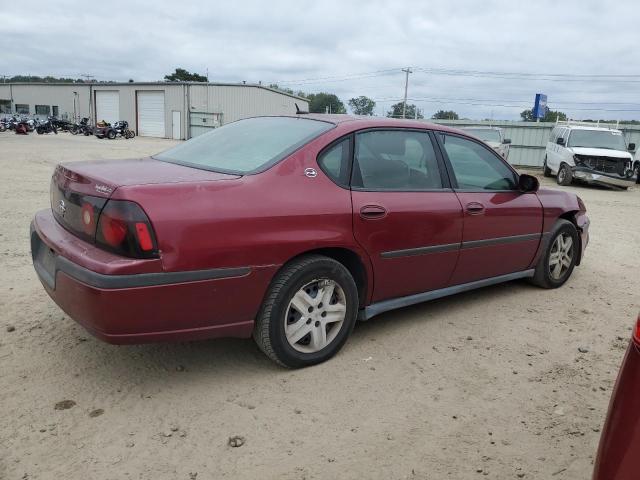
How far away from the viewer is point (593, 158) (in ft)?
51.5

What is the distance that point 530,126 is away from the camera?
24672 mm

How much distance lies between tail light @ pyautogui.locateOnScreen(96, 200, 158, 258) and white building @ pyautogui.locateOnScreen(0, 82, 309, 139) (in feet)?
112

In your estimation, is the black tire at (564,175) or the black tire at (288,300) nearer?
the black tire at (288,300)

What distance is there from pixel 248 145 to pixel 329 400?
1684mm

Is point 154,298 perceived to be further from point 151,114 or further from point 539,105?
→ point 151,114

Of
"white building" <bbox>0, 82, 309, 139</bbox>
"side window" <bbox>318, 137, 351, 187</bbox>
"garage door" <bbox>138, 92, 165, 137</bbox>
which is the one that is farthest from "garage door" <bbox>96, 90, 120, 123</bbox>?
"side window" <bbox>318, 137, 351, 187</bbox>

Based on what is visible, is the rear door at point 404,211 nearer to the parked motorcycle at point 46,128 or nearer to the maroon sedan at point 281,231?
the maroon sedan at point 281,231

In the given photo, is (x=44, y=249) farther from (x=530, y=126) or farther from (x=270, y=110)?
(x=270, y=110)

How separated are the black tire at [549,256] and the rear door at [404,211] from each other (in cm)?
138

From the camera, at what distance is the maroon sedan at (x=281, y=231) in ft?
8.86

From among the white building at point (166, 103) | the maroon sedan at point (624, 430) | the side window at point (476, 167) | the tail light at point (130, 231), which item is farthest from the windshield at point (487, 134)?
the white building at point (166, 103)

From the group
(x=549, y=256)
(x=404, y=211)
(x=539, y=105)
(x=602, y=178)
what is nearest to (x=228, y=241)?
(x=404, y=211)

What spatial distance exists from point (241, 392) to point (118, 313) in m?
0.86

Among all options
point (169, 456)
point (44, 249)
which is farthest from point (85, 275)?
point (169, 456)
